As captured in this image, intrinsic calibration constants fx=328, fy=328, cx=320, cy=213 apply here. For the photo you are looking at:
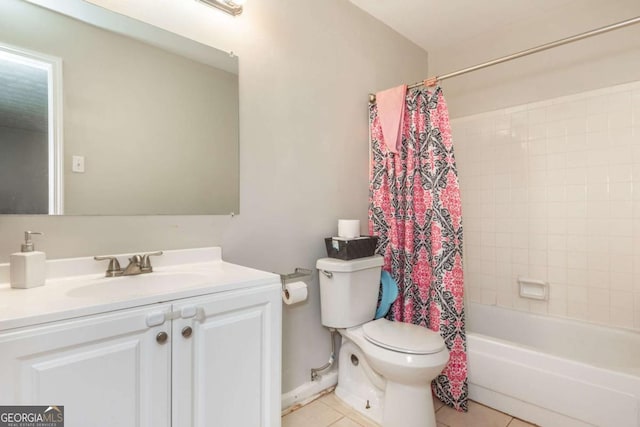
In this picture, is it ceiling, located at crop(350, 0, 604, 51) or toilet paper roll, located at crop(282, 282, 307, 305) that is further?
ceiling, located at crop(350, 0, 604, 51)

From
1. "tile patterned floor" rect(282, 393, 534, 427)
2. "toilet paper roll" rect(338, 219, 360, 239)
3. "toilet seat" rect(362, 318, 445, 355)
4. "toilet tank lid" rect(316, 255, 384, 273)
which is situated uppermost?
"toilet paper roll" rect(338, 219, 360, 239)

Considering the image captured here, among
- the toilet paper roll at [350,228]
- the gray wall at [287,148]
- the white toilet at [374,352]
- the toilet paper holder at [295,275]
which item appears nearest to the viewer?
the gray wall at [287,148]

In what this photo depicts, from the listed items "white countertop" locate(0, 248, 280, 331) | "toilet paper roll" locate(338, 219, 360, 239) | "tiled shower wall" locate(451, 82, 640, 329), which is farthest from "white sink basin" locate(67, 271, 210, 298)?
"tiled shower wall" locate(451, 82, 640, 329)

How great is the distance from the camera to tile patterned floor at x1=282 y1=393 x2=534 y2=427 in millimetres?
1648

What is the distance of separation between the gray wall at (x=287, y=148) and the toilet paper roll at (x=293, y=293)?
0.54 feet

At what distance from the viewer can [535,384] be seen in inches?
63.6

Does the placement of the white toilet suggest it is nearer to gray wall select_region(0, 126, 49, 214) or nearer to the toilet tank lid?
the toilet tank lid

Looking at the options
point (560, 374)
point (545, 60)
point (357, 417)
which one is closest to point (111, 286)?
point (357, 417)

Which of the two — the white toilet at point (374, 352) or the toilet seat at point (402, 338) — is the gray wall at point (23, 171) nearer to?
the white toilet at point (374, 352)

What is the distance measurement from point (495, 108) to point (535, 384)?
1.84 m

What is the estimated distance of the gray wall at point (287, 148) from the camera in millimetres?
1366

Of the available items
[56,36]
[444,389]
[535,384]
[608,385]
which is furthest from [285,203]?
[608,385]

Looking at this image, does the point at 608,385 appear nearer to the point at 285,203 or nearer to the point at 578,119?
the point at 578,119

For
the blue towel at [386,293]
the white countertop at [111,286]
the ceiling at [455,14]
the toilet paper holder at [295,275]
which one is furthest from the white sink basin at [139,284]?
the ceiling at [455,14]
